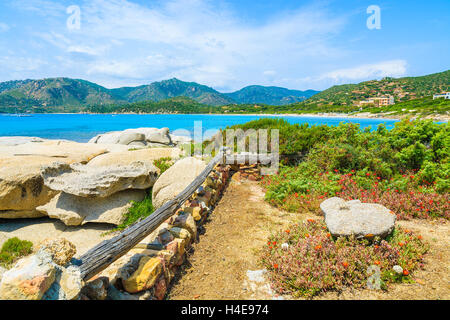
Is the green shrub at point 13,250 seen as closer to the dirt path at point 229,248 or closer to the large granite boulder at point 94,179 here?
the large granite boulder at point 94,179

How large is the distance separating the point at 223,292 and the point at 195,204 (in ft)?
8.71

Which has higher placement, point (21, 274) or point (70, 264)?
point (21, 274)

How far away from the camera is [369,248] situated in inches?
163

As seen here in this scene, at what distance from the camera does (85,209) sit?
6848mm

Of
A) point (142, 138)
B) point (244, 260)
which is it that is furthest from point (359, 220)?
point (142, 138)

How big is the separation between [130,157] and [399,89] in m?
129

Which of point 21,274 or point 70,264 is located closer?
point 21,274

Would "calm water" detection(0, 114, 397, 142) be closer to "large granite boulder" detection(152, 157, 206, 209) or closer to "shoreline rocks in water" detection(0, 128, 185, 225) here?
"large granite boulder" detection(152, 157, 206, 209)

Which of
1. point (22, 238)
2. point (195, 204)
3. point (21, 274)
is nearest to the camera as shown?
point (21, 274)

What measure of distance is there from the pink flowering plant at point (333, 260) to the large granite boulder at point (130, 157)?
18.4 ft

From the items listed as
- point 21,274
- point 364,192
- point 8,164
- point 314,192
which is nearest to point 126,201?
point 8,164

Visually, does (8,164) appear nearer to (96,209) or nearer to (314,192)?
(96,209)

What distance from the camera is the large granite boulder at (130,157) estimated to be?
28.1 feet

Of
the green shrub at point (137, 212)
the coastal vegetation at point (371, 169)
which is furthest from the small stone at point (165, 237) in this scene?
the coastal vegetation at point (371, 169)
